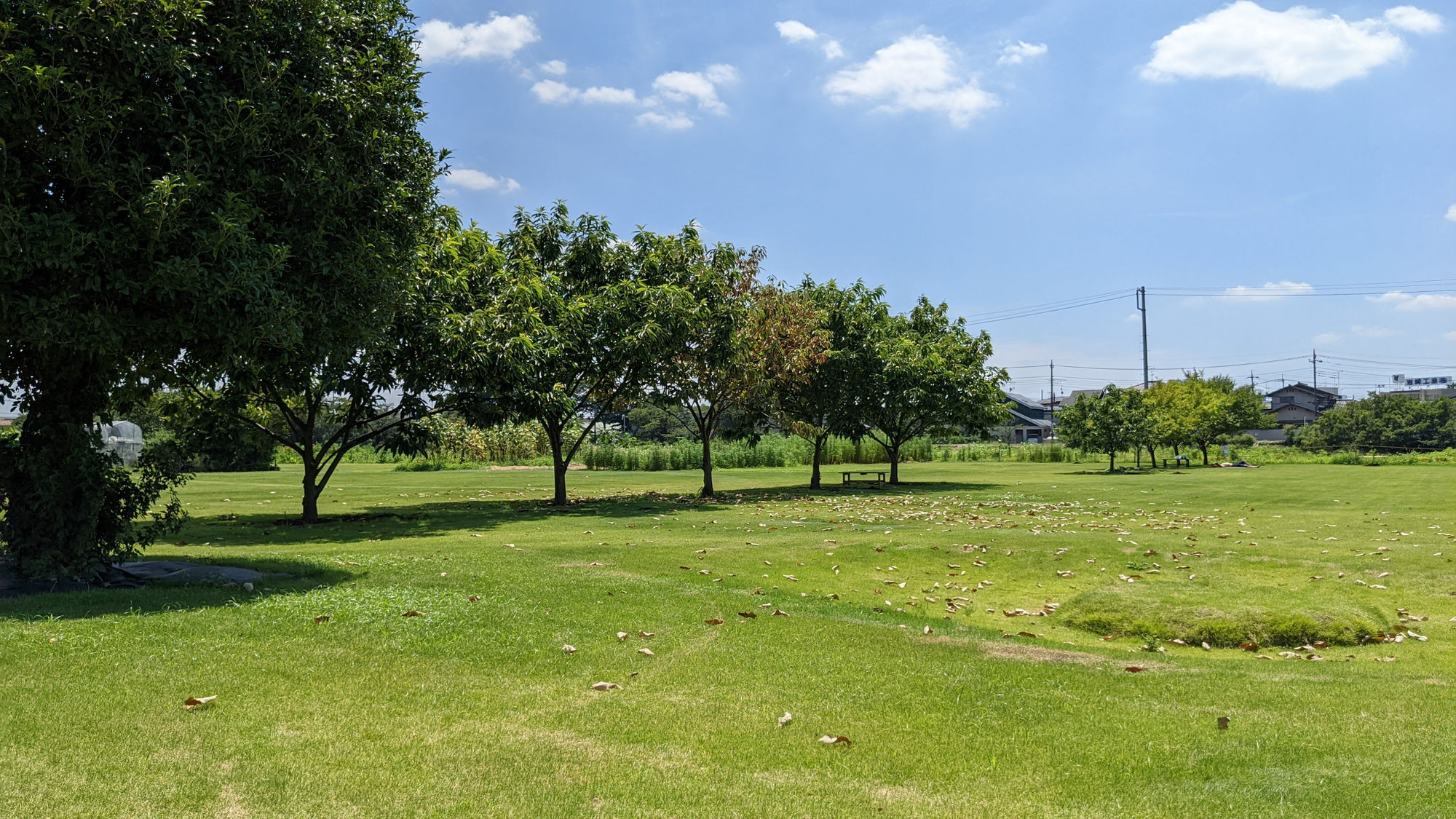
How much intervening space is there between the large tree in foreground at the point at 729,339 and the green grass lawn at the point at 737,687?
13.4 metres

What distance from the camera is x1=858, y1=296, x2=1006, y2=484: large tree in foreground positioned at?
1321 inches

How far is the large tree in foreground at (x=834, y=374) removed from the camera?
3281 cm

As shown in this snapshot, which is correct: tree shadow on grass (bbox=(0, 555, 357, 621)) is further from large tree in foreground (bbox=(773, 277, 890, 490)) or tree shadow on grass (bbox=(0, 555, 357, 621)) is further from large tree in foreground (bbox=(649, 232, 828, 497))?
large tree in foreground (bbox=(773, 277, 890, 490))

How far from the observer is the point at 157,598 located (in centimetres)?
869

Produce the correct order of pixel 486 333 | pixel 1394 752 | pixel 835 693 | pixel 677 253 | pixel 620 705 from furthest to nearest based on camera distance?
pixel 677 253, pixel 486 333, pixel 835 693, pixel 620 705, pixel 1394 752

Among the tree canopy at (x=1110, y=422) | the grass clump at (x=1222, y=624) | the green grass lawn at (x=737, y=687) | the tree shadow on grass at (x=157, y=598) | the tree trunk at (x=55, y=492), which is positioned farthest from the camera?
the tree canopy at (x=1110, y=422)

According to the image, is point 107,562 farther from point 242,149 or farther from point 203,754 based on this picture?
point 203,754

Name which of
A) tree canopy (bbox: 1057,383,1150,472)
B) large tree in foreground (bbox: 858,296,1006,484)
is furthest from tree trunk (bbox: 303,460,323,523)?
tree canopy (bbox: 1057,383,1150,472)

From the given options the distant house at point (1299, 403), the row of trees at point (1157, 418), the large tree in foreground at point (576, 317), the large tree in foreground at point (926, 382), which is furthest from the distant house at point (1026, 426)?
the large tree in foreground at point (576, 317)

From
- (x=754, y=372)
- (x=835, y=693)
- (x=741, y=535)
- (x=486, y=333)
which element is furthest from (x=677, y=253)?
(x=835, y=693)

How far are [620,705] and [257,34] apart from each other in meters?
8.49

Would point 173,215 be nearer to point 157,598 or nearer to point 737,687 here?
point 157,598

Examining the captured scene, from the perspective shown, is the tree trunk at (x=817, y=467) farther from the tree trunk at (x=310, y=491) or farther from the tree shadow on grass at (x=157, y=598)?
the tree shadow on grass at (x=157, y=598)

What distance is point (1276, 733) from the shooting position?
553 centimetres
